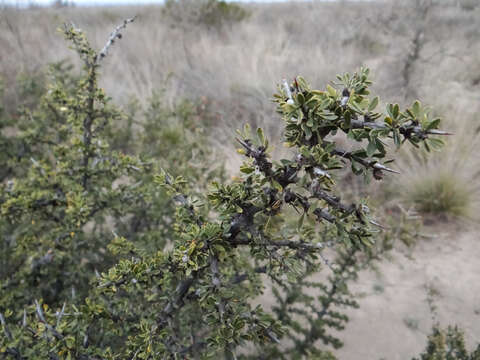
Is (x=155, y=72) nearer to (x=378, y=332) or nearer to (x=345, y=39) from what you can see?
(x=345, y=39)

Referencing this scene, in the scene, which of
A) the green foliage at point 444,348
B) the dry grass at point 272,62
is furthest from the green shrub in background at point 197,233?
the dry grass at point 272,62

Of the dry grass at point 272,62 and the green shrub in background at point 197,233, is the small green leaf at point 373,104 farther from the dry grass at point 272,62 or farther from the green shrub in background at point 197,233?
the dry grass at point 272,62

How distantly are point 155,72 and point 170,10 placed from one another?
4.55m

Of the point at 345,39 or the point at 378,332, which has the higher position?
the point at 345,39

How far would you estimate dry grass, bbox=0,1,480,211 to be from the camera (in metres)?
5.56

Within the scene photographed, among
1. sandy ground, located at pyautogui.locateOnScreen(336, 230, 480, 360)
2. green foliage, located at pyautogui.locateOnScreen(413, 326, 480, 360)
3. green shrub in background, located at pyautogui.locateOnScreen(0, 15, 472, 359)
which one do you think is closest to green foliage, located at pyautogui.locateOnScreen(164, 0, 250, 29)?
sandy ground, located at pyautogui.locateOnScreen(336, 230, 480, 360)

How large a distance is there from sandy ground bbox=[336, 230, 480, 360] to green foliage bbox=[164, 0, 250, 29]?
878 centimetres

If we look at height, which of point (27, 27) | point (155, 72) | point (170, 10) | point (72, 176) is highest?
point (170, 10)

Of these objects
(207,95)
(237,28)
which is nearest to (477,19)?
(237,28)

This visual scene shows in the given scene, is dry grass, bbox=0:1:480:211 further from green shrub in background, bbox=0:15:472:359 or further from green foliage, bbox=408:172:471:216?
green shrub in background, bbox=0:15:472:359

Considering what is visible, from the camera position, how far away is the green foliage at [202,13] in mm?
10266

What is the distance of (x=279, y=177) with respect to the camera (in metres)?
0.92

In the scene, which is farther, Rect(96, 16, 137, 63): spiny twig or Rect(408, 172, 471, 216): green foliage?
Rect(408, 172, 471, 216): green foliage

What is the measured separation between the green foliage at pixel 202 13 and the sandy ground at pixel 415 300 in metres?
8.78
